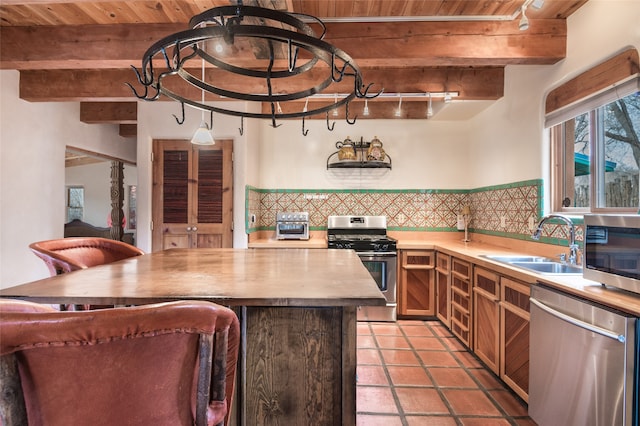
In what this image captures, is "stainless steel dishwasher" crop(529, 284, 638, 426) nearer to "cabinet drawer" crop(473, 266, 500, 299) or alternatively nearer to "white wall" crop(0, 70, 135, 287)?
"cabinet drawer" crop(473, 266, 500, 299)

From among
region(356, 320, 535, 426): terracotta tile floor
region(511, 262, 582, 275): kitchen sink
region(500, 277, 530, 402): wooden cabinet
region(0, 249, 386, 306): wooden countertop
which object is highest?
region(0, 249, 386, 306): wooden countertop

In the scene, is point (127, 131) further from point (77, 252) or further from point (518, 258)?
point (518, 258)

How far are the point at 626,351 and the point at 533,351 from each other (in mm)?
601

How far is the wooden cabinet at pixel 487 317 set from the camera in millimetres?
2299

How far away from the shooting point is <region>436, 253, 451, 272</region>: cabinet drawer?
3222 millimetres

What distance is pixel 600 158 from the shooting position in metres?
2.19

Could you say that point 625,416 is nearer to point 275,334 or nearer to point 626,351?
point 626,351

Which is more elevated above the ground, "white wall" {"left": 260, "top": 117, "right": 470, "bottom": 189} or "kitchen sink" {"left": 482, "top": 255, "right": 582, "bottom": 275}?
"white wall" {"left": 260, "top": 117, "right": 470, "bottom": 189}

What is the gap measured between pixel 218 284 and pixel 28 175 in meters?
3.19

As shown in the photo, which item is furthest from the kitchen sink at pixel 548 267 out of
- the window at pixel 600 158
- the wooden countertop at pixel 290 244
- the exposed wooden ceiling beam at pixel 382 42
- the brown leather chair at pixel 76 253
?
the brown leather chair at pixel 76 253

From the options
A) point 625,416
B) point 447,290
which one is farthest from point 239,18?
point 447,290

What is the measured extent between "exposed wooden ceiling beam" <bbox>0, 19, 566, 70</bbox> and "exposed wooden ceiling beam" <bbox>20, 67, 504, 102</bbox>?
700mm

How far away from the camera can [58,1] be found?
6.42 feet

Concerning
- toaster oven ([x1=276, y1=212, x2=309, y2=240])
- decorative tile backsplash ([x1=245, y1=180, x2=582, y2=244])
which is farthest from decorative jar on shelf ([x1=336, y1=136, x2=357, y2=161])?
toaster oven ([x1=276, y1=212, x2=309, y2=240])
